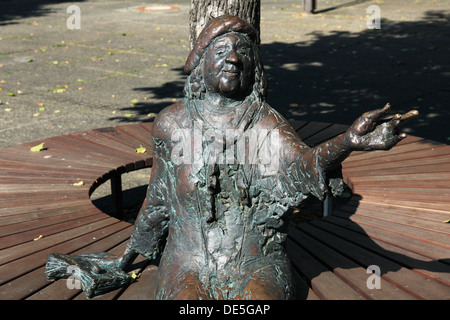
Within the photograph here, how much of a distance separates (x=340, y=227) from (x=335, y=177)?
1143 mm

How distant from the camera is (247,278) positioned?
2.52 meters

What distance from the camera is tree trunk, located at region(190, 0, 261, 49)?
407cm

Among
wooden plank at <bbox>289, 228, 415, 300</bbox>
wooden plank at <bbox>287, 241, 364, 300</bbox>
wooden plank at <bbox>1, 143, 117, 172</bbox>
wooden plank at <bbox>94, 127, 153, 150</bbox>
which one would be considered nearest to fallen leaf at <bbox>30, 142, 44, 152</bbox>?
wooden plank at <bbox>1, 143, 117, 172</bbox>

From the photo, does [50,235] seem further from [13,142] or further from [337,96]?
[337,96]

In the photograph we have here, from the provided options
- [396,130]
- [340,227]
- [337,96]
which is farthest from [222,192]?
[337,96]

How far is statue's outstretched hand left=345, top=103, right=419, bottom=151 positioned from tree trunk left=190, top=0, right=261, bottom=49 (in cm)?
228

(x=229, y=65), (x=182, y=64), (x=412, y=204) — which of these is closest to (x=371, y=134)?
(x=229, y=65)

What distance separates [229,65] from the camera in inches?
96.7

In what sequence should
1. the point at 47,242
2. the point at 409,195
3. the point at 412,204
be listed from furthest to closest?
1. the point at 409,195
2. the point at 412,204
3. the point at 47,242

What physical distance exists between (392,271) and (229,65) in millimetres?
1284

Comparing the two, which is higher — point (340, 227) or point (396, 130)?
point (396, 130)

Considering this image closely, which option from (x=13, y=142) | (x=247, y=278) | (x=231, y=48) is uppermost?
(x=231, y=48)

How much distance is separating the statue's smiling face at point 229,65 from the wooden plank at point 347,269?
1021mm

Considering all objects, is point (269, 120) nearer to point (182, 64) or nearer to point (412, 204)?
point (412, 204)
